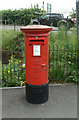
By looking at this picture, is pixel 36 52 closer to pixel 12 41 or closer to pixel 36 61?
pixel 36 61

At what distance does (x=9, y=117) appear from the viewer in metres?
3.15

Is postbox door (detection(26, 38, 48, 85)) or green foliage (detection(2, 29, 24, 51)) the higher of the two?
green foliage (detection(2, 29, 24, 51))

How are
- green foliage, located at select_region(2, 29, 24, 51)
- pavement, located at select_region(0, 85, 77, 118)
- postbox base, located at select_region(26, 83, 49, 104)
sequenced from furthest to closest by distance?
green foliage, located at select_region(2, 29, 24, 51), postbox base, located at select_region(26, 83, 49, 104), pavement, located at select_region(0, 85, 77, 118)

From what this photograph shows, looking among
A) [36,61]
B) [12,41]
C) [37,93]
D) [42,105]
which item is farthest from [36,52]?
[12,41]

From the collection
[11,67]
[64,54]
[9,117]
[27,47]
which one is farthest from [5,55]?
[9,117]

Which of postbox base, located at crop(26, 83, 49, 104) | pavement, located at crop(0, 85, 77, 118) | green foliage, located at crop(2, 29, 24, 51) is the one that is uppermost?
green foliage, located at crop(2, 29, 24, 51)

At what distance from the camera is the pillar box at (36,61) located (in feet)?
10.7

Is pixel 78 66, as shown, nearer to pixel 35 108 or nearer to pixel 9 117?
pixel 35 108

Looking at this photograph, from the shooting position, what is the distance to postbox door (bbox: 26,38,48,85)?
3.33 meters

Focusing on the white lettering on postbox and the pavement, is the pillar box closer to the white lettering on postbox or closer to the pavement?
the white lettering on postbox

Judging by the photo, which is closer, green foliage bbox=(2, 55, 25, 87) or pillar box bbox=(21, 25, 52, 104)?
pillar box bbox=(21, 25, 52, 104)

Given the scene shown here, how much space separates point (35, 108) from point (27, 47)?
1271 millimetres

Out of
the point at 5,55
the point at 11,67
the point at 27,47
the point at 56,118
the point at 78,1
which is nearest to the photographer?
the point at 56,118

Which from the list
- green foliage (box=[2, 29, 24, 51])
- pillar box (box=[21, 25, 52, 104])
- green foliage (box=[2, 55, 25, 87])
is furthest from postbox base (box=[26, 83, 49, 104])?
green foliage (box=[2, 29, 24, 51])
